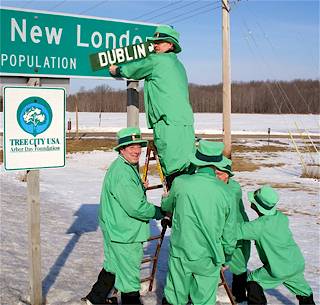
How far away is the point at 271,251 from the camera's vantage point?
168 inches

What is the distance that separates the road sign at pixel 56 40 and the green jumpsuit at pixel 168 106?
0.41m

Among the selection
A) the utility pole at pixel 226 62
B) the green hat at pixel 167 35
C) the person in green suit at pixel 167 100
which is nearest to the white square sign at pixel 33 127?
the person in green suit at pixel 167 100

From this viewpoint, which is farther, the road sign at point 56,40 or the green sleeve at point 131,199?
the green sleeve at point 131,199

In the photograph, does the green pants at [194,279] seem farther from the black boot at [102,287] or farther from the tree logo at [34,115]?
the tree logo at [34,115]

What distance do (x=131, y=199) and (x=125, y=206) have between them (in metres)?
0.09

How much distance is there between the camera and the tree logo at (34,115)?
3666mm

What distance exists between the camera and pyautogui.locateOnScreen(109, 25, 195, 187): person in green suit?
4004 mm

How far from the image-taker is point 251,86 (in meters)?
126

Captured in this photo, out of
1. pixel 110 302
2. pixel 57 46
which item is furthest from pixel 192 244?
pixel 57 46

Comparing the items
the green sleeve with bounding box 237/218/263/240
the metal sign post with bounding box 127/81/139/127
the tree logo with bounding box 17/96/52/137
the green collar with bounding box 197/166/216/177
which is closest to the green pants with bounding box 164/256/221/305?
the green collar with bounding box 197/166/216/177

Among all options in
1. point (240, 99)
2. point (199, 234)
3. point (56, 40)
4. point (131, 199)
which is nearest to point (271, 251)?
point (199, 234)

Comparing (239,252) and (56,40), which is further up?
(56,40)

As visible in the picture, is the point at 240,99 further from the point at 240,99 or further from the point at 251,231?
the point at 251,231

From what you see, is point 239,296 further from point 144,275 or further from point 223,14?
point 223,14
